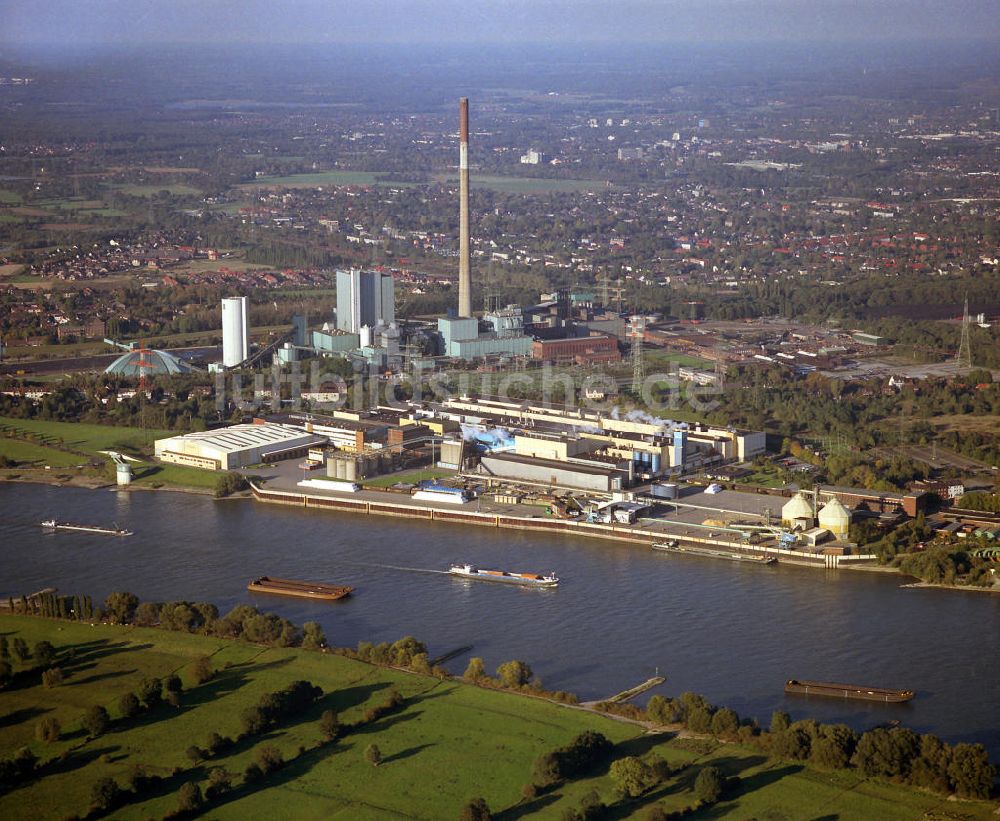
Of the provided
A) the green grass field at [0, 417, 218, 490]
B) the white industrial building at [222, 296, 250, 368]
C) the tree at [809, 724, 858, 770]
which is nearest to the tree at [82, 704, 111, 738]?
Answer: the tree at [809, 724, 858, 770]

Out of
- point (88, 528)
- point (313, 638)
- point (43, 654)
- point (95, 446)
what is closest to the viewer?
point (43, 654)

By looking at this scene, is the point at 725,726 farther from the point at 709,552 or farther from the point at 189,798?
the point at 709,552

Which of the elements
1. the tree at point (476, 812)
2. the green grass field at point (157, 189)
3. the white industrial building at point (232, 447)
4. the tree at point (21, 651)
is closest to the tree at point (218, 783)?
the tree at point (476, 812)

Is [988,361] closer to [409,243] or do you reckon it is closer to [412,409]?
[412,409]

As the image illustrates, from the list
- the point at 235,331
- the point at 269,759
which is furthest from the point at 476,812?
the point at 235,331

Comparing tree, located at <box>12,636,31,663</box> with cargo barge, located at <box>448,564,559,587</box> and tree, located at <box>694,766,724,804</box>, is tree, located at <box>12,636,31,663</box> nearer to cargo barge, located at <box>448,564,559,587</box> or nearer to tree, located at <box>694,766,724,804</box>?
cargo barge, located at <box>448,564,559,587</box>
